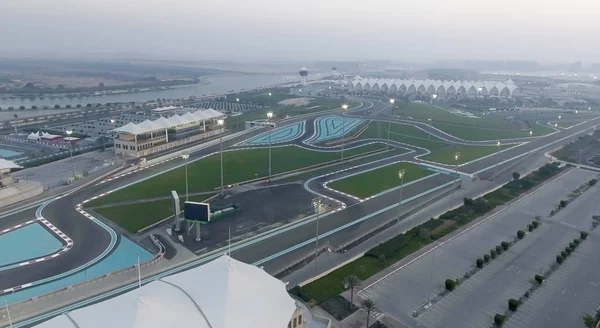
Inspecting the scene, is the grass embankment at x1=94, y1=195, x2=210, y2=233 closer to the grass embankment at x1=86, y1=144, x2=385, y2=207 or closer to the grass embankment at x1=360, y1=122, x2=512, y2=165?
the grass embankment at x1=86, y1=144, x2=385, y2=207

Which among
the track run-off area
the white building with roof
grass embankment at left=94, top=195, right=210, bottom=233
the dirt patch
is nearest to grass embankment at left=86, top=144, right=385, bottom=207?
the track run-off area

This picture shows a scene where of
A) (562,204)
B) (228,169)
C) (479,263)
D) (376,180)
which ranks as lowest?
(479,263)

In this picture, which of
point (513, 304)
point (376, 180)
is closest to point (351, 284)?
point (513, 304)

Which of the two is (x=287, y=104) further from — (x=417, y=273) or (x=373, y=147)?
(x=417, y=273)

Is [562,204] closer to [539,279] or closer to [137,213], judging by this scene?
[539,279]

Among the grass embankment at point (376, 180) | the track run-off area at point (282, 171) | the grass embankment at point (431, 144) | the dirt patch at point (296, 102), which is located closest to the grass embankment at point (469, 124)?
the track run-off area at point (282, 171)

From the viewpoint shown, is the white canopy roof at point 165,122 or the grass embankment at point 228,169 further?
the white canopy roof at point 165,122

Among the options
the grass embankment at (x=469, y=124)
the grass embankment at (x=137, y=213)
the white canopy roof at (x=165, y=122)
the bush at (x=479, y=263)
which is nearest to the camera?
the bush at (x=479, y=263)

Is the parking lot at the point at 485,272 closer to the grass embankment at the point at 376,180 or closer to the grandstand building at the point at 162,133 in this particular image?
the grass embankment at the point at 376,180
